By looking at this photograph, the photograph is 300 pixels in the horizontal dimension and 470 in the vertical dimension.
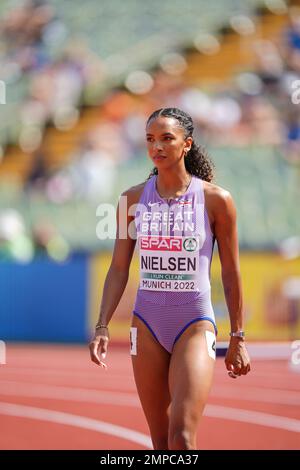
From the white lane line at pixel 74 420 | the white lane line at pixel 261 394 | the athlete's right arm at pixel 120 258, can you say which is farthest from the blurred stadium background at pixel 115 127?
the athlete's right arm at pixel 120 258

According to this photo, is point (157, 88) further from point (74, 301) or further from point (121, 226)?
point (121, 226)

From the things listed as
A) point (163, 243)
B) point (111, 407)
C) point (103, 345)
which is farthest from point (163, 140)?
point (111, 407)

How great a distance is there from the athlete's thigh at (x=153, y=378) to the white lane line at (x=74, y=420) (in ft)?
7.86

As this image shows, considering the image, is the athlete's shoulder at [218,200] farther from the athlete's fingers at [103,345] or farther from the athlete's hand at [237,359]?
the athlete's fingers at [103,345]

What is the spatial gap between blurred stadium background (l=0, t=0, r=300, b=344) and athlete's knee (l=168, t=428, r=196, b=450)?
30.6ft

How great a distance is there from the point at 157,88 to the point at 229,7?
2094mm

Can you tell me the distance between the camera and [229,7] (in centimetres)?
1692

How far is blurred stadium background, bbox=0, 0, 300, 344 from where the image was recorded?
14.0 meters

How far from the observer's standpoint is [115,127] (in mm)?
16688

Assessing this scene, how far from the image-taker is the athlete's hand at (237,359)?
3736 millimetres

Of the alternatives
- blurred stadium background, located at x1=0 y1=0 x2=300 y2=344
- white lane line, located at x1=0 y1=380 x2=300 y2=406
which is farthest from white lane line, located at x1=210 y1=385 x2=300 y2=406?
blurred stadium background, located at x1=0 y1=0 x2=300 y2=344

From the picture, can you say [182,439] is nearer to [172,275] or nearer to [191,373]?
[191,373]

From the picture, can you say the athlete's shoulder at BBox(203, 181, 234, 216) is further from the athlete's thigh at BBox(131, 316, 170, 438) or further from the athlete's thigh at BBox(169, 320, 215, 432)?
the athlete's thigh at BBox(131, 316, 170, 438)

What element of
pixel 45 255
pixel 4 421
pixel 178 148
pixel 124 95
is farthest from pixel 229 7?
pixel 178 148
